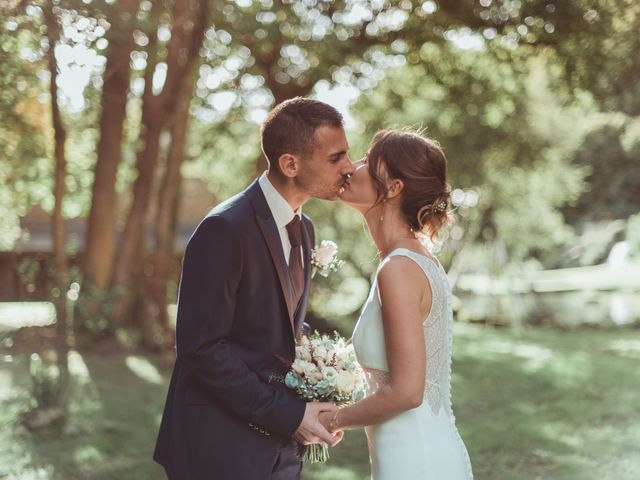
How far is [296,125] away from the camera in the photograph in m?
3.07

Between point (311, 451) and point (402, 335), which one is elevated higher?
point (402, 335)

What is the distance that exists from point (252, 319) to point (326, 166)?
689 millimetres

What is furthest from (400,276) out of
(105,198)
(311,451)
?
(105,198)

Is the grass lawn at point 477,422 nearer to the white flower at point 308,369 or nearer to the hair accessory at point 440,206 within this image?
the white flower at point 308,369

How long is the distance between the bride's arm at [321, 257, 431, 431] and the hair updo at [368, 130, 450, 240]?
276mm

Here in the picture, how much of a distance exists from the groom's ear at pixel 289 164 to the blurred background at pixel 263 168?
0.87 metres

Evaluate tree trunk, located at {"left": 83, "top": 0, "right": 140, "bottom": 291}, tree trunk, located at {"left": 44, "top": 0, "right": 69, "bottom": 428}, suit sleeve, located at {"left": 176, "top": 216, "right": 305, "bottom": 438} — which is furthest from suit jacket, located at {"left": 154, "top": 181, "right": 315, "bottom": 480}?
tree trunk, located at {"left": 83, "top": 0, "right": 140, "bottom": 291}

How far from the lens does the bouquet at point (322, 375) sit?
118 inches

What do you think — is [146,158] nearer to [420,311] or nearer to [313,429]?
[313,429]

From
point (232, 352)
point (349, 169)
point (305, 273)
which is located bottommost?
point (232, 352)

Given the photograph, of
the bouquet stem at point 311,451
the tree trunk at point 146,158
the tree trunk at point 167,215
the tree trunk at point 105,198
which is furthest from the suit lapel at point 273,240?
the tree trunk at point 105,198

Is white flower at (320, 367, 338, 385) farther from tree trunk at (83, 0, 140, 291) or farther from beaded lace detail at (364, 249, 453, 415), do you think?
tree trunk at (83, 0, 140, 291)

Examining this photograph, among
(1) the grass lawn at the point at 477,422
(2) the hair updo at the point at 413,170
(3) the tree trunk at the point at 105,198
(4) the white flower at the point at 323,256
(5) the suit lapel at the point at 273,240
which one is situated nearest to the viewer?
(5) the suit lapel at the point at 273,240

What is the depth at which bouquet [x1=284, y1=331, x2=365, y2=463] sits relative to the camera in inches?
118
